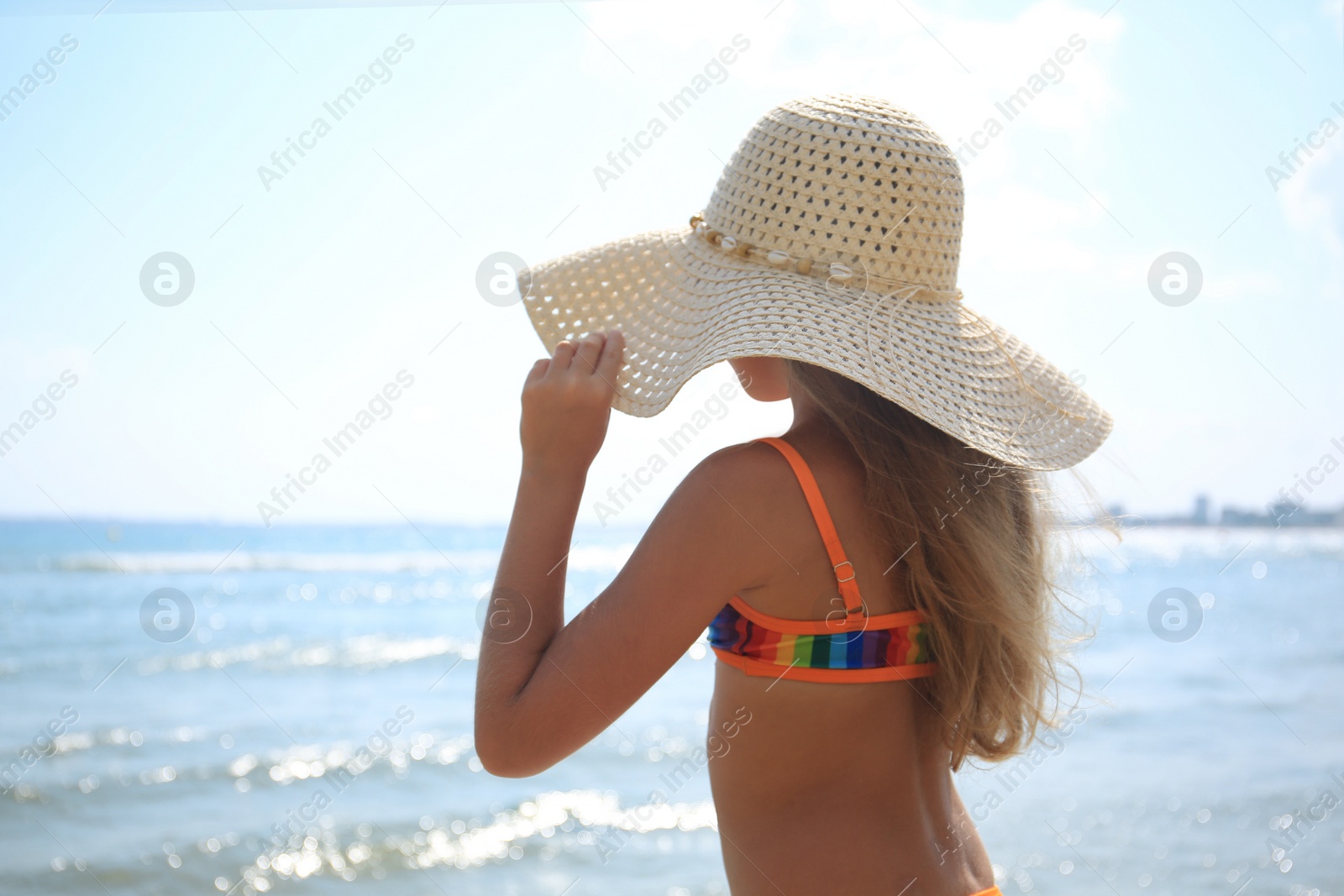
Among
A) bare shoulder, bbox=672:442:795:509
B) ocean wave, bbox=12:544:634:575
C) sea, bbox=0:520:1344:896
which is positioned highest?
bare shoulder, bbox=672:442:795:509

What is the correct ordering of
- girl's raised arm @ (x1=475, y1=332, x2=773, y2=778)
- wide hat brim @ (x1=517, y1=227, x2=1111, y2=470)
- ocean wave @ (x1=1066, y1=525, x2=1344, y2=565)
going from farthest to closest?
1. ocean wave @ (x1=1066, y1=525, x2=1344, y2=565)
2. wide hat brim @ (x1=517, y1=227, x2=1111, y2=470)
3. girl's raised arm @ (x1=475, y1=332, x2=773, y2=778)

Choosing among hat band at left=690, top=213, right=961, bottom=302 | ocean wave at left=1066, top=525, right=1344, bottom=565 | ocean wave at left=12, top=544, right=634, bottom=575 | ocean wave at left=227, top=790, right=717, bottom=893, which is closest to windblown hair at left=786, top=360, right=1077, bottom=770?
hat band at left=690, top=213, right=961, bottom=302

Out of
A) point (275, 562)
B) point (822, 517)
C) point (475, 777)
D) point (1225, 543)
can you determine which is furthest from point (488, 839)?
point (1225, 543)

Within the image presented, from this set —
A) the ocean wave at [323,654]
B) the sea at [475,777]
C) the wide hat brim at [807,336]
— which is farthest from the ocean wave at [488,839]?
the ocean wave at [323,654]

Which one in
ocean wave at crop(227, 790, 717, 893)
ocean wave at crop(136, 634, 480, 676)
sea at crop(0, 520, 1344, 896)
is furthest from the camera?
ocean wave at crop(136, 634, 480, 676)

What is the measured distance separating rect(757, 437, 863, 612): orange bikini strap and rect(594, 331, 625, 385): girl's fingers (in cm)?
27

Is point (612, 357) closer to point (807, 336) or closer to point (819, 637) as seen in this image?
point (807, 336)

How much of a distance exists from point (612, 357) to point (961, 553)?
0.62 m

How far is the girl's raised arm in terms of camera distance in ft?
4.06

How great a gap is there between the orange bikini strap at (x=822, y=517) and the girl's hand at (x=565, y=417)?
259mm

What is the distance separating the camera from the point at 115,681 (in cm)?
1009

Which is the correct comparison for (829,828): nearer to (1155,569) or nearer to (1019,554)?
(1019,554)

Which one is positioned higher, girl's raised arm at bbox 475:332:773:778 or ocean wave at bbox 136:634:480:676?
girl's raised arm at bbox 475:332:773:778

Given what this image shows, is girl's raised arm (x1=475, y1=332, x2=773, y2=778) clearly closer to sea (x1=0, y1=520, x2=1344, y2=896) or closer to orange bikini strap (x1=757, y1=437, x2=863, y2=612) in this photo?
orange bikini strap (x1=757, y1=437, x2=863, y2=612)
